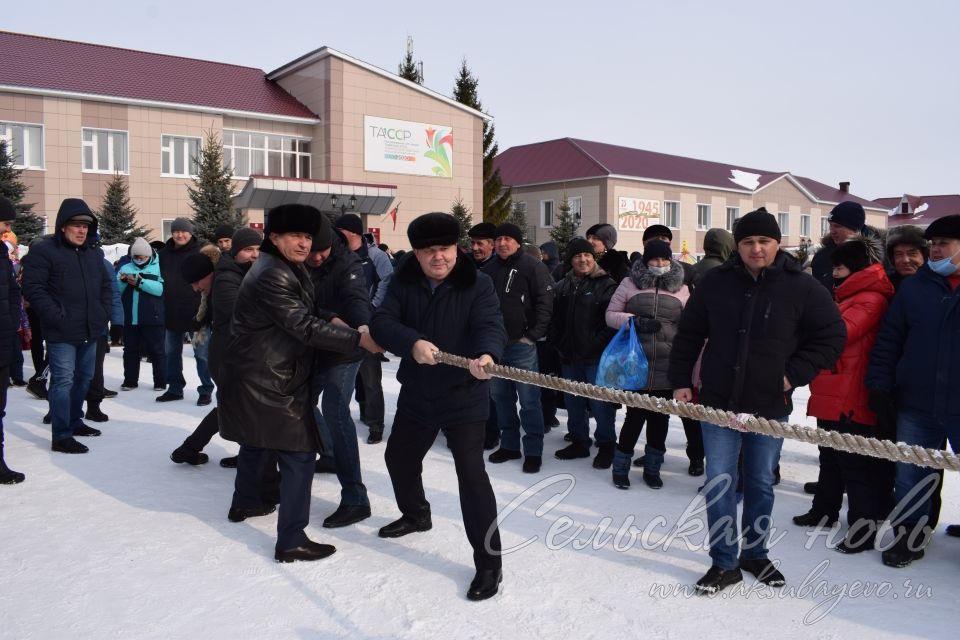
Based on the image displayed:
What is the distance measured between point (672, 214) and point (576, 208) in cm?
578

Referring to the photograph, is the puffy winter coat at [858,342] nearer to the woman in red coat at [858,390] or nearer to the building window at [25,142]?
the woman in red coat at [858,390]

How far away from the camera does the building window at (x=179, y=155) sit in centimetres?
2566

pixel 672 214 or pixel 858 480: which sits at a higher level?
pixel 672 214

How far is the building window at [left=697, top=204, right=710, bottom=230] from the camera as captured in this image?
40781 mm

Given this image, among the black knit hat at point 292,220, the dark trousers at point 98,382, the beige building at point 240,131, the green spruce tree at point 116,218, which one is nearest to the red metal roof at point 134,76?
the beige building at point 240,131

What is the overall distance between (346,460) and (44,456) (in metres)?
2.99

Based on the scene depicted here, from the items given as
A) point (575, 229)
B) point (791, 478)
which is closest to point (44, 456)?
point (791, 478)

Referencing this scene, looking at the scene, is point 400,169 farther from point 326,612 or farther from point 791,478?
point 326,612

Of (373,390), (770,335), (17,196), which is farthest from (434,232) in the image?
(17,196)

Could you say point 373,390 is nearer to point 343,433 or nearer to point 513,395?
point 513,395

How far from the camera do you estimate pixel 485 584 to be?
3461 mm

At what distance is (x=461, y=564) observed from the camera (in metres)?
3.84

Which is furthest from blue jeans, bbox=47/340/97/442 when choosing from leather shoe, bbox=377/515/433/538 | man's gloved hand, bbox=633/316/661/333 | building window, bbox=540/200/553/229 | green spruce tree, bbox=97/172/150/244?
building window, bbox=540/200/553/229

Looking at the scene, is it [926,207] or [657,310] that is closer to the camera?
[657,310]
